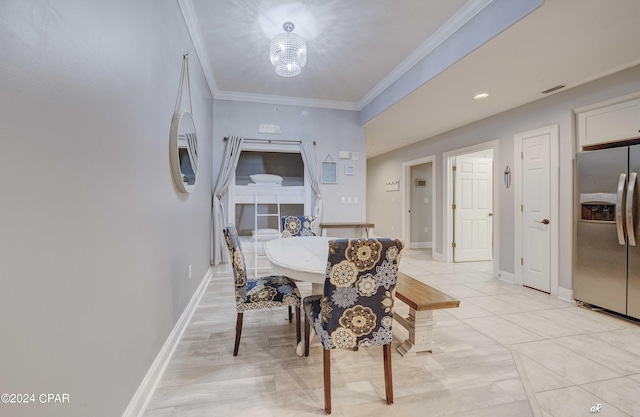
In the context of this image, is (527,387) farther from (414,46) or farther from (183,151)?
(414,46)

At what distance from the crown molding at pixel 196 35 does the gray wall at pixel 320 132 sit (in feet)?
2.24

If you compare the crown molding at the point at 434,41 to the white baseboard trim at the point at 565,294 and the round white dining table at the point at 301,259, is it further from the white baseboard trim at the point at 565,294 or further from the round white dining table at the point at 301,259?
the white baseboard trim at the point at 565,294

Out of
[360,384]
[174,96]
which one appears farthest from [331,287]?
[174,96]

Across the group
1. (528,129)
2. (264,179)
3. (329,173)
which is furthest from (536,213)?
(264,179)

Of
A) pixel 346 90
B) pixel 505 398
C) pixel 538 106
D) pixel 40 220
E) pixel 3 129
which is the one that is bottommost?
pixel 505 398

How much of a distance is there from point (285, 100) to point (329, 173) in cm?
138

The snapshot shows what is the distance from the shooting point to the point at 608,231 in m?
2.65

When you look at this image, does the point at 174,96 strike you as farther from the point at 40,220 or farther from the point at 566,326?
the point at 566,326

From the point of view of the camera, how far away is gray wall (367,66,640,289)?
2835 mm

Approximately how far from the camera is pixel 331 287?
133cm

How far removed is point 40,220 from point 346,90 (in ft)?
12.8

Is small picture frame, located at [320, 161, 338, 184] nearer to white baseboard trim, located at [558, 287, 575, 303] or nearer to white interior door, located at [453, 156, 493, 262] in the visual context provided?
white interior door, located at [453, 156, 493, 262]

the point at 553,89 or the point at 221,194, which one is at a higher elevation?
the point at 553,89

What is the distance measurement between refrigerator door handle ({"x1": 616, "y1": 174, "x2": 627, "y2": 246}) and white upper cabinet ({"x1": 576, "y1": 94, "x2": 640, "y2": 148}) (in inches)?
18.0
